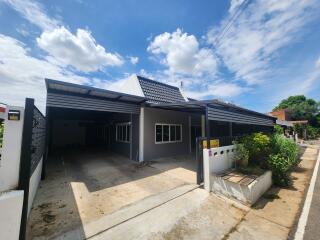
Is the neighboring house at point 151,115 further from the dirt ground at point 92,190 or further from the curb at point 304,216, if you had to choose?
the curb at point 304,216

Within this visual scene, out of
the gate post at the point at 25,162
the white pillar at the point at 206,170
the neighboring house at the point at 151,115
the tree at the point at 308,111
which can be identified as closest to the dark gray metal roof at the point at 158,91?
the neighboring house at the point at 151,115

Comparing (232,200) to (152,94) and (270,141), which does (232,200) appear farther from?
(152,94)

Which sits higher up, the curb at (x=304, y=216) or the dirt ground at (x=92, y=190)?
the dirt ground at (x=92, y=190)

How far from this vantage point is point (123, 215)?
349 centimetres

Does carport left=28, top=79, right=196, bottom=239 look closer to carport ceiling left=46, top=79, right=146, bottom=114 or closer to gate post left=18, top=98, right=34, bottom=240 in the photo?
carport ceiling left=46, top=79, right=146, bottom=114

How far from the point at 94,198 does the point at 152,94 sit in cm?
718

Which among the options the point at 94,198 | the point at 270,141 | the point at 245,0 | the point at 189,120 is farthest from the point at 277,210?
the point at 189,120

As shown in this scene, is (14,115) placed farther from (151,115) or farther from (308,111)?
(308,111)

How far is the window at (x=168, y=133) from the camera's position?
937 cm

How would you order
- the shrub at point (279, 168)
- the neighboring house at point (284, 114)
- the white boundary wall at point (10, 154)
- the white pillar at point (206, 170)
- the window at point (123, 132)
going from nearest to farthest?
the white boundary wall at point (10, 154), the white pillar at point (206, 170), the shrub at point (279, 168), the window at point (123, 132), the neighboring house at point (284, 114)

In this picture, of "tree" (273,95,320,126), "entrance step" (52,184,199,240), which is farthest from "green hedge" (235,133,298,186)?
"tree" (273,95,320,126)

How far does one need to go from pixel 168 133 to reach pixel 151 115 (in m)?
1.76

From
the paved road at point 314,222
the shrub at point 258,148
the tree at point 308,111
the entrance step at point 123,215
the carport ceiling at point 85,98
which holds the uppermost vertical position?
the tree at point 308,111

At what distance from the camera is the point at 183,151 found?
10.7 meters
